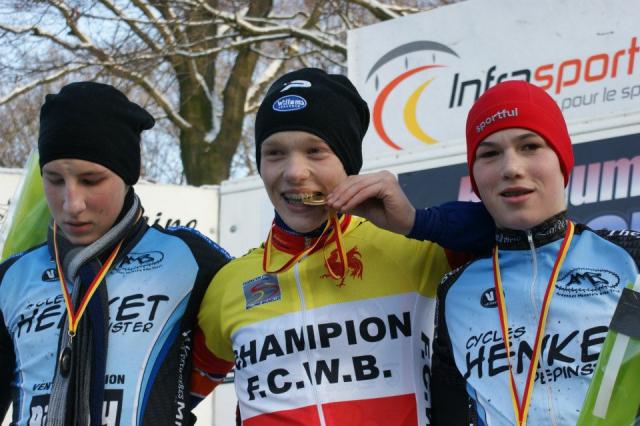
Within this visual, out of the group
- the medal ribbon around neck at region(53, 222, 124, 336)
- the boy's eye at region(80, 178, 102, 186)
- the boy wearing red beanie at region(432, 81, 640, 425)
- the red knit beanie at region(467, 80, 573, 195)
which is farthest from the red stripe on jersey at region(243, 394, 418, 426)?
the boy's eye at region(80, 178, 102, 186)

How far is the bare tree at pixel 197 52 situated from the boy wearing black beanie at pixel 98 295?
9083mm

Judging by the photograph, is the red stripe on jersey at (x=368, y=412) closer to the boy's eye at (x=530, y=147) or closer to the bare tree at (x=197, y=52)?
the boy's eye at (x=530, y=147)

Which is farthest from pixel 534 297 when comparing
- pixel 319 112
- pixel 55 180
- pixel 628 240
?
pixel 55 180

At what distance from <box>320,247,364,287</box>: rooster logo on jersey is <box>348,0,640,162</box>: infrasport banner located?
7.73 feet

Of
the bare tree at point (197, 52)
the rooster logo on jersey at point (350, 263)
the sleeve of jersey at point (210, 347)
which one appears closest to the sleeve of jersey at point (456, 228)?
the rooster logo on jersey at point (350, 263)

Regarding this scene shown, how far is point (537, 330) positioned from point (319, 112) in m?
0.86

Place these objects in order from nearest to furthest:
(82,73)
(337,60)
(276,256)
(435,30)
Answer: (276,256), (435,30), (82,73), (337,60)

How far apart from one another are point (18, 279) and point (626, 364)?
6.63 ft

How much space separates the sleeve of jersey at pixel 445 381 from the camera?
8.38 ft

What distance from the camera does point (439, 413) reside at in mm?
2621

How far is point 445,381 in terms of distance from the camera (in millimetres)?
2590

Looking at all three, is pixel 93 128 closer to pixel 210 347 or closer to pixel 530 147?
pixel 210 347

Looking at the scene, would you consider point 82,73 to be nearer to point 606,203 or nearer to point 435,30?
point 435,30

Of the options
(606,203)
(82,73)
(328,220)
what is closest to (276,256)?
(328,220)
